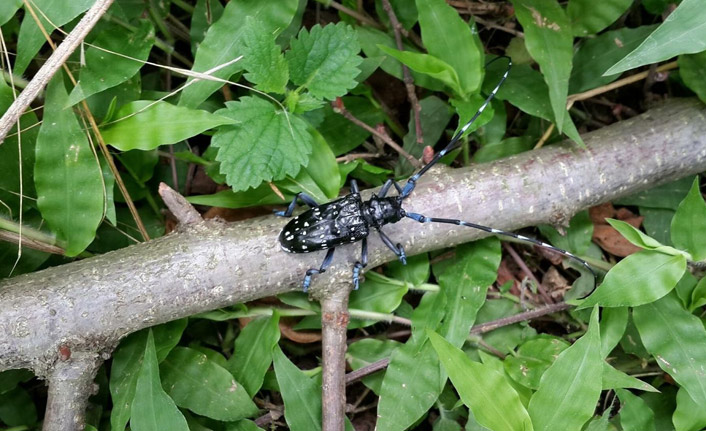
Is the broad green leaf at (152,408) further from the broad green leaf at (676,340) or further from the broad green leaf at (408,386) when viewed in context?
the broad green leaf at (676,340)

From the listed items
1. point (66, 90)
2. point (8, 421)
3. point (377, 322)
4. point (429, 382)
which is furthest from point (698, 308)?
point (8, 421)

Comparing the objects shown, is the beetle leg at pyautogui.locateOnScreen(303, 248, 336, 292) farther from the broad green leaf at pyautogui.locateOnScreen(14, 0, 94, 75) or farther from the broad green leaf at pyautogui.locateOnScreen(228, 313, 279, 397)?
the broad green leaf at pyautogui.locateOnScreen(14, 0, 94, 75)

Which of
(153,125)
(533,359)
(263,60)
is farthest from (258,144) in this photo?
(533,359)

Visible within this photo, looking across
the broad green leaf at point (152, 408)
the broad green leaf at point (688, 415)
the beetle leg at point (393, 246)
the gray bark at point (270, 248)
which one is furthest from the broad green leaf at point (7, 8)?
the broad green leaf at point (688, 415)

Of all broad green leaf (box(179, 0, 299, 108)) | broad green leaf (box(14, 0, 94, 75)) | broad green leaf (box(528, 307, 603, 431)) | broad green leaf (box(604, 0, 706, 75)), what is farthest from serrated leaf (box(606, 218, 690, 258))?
broad green leaf (box(14, 0, 94, 75))

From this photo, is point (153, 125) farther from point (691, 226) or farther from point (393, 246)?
point (691, 226)
